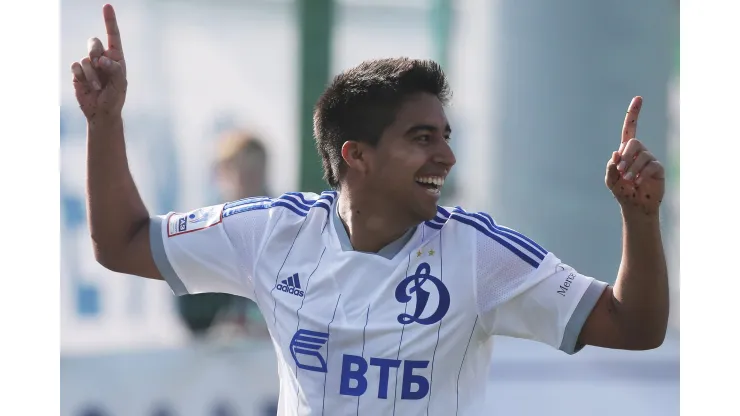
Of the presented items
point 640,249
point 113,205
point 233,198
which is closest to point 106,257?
point 113,205

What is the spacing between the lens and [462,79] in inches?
299

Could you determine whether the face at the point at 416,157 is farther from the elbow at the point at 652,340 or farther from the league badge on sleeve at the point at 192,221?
the elbow at the point at 652,340

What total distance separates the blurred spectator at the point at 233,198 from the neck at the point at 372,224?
111 inches

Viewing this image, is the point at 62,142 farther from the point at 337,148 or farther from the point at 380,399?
the point at 380,399

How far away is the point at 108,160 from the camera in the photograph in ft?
10.2

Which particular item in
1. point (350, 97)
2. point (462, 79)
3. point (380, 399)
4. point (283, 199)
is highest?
point (462, 79)

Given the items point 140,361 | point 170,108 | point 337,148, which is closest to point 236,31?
point 170,108

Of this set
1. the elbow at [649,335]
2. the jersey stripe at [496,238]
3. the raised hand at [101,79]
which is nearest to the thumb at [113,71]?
the raised hand at [101,79]

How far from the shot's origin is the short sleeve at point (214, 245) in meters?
3.10

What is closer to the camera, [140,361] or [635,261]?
[635,261]

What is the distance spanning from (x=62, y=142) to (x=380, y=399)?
434cm

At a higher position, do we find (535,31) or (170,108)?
(535,31)

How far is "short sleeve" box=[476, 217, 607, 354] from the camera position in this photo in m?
2.74

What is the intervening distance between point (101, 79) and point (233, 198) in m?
2.98
